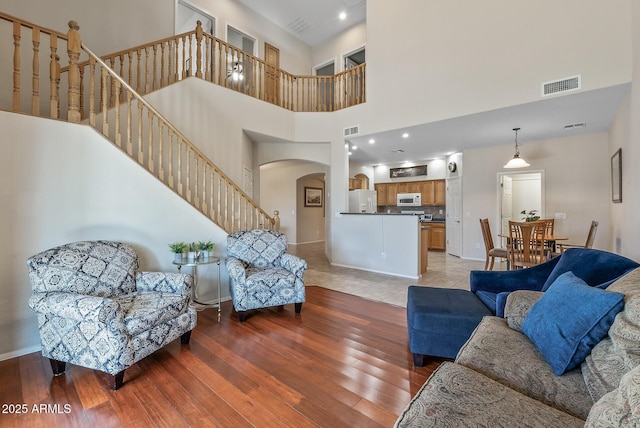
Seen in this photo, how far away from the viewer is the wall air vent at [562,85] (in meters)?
3.21

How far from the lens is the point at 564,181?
17.2 feet

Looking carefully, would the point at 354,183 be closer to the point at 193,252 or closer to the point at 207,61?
the point at 207,61

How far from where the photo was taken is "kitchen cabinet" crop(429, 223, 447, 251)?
7.51 meters

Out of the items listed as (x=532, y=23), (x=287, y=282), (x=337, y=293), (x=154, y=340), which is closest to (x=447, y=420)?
(x=154, y=340)

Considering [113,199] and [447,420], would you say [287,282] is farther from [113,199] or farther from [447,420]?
[447,420]

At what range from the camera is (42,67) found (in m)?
3.77

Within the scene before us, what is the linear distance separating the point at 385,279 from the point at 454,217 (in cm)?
339

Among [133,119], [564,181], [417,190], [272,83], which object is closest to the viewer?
[133,119]

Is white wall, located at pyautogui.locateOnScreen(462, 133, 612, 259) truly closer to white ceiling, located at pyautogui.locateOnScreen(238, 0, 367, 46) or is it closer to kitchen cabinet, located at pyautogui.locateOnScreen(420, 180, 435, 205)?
kitchen cabinet, located at pyautogui.locateOnScreen(420, 180, 435, 205)

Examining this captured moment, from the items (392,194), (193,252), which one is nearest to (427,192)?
(392,194)

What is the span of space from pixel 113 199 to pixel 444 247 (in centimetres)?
735

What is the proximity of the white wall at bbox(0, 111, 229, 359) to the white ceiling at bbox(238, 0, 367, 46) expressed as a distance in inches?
217

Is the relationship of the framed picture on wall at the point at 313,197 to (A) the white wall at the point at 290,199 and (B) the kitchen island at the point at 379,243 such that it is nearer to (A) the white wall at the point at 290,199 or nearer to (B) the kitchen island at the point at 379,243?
(A) the white wall at the point at 290,199

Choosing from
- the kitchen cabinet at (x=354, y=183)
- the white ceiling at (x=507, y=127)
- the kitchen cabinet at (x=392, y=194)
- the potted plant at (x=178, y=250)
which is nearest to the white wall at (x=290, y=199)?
the kitchen cabinet at (x=354, y=183)
